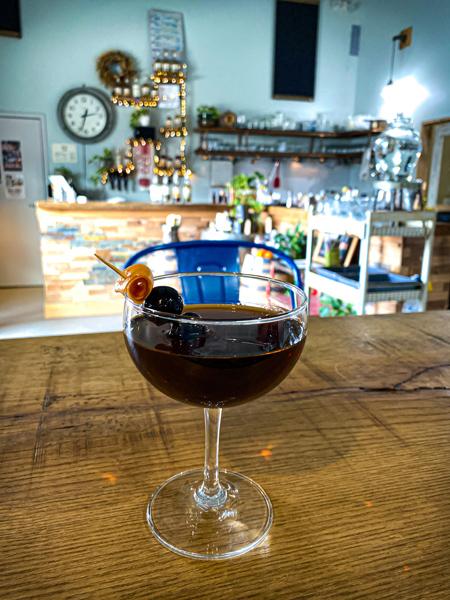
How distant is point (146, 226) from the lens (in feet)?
14.4

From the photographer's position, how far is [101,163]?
618 centimetres

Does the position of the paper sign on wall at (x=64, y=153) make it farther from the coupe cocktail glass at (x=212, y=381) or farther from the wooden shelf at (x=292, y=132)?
the coupe cocktail glass at (x=212, y=381)

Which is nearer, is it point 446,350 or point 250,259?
point 446,350

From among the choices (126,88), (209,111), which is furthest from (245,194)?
(126,88)

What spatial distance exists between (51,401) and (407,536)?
456mm

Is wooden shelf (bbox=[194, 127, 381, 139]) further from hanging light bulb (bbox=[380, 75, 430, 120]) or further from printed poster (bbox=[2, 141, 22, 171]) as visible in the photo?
printed poster (bbox=[2, 141, 22, 171])

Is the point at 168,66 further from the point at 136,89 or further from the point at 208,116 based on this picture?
the point at 208,116

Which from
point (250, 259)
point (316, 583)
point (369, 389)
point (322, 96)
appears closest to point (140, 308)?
point (316, 583)

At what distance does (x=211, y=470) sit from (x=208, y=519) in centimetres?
4

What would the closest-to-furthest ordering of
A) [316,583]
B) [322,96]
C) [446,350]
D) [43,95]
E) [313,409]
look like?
1. [316,583]
2. [313,409]
3. [446,350]
4. [43,95]
5. [322,96]

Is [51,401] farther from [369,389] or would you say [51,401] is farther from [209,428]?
[369,389]

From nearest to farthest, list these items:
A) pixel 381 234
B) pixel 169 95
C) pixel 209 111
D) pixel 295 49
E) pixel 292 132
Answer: pixel 381 234 → pixel 169 95 → pixel 209 111 → pixel 292 132 → pixel 295 49

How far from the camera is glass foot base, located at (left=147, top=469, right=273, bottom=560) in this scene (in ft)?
1.22

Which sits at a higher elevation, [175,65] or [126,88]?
[175,65]
